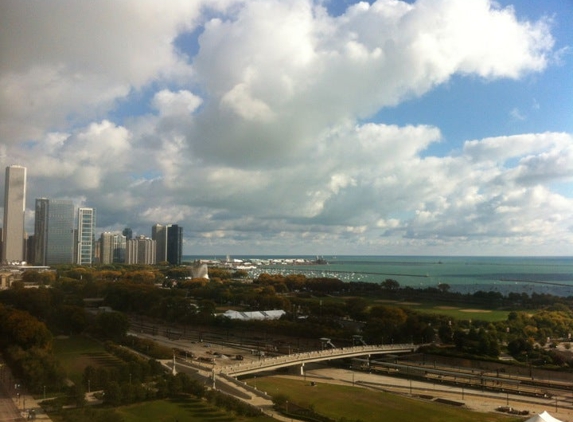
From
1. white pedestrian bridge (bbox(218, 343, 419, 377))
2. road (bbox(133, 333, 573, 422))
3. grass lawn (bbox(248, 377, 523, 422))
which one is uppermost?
white pedestrian bridge (bbox(218, 343, 419, 377))

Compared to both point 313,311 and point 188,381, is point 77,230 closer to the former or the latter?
point 313,311

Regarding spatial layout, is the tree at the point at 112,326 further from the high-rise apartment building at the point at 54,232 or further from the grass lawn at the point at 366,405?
the high-rise apartment building at the point at 54,232

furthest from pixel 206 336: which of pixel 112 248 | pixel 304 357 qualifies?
pixel 112 248

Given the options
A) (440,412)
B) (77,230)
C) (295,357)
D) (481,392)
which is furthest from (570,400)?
(77,230)

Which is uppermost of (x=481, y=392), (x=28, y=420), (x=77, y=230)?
(x=77, y=230)

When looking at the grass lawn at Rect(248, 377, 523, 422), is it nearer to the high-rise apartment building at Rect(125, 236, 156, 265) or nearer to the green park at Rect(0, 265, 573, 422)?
the green park at Rect(0, 265, 573, 422)

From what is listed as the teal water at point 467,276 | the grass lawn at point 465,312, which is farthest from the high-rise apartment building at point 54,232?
the teal water at point 467,276

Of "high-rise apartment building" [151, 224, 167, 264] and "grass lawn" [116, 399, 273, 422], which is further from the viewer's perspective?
"high-rise apartment building" [151, 224, 167, 264]

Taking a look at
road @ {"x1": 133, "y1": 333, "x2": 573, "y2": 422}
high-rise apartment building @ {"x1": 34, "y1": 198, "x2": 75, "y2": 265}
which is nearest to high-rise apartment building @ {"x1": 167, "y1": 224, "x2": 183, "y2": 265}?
high-rise apartment building @ {"x1": 34, "y1": 198, "x2": 75, "y2": 265}
